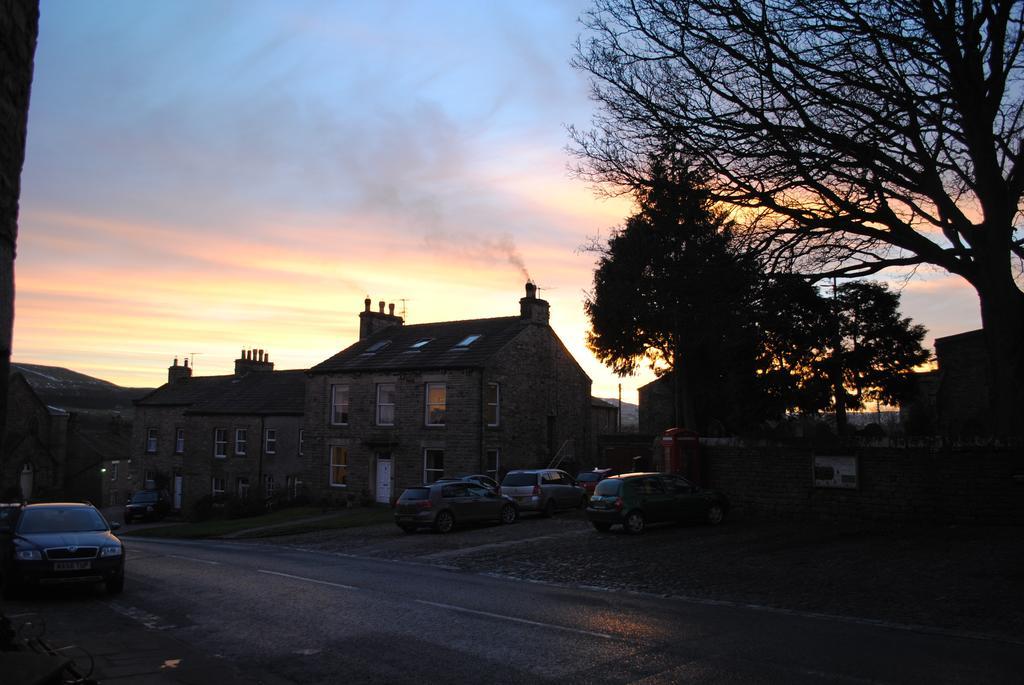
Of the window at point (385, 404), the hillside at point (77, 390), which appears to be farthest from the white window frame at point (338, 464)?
the hillside at point (77, 390)

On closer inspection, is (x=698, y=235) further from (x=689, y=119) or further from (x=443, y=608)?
(x=443, y=608)

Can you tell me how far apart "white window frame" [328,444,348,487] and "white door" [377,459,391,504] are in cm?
224

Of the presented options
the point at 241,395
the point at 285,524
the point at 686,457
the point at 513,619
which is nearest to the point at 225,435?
the point at 241,395

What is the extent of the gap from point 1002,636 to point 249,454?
40.9 m

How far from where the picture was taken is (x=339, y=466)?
37812mm

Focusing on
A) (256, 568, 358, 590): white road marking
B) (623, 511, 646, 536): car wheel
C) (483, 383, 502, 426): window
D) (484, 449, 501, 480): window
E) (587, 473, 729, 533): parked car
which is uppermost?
(483, 383, 502, 426): window

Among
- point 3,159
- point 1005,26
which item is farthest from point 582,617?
point 1005,26

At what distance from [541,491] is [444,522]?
4456 millimetres

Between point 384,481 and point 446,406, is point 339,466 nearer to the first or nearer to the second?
point 384,481

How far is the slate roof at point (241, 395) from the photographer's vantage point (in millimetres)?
44188

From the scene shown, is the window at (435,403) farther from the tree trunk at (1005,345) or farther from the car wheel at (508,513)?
the tree trunk at (1005,345)

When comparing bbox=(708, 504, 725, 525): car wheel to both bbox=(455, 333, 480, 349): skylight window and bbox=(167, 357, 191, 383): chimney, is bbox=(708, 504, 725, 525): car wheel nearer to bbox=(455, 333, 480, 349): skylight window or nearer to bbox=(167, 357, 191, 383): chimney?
bbox=(455, 333, 480, 349): skylight window

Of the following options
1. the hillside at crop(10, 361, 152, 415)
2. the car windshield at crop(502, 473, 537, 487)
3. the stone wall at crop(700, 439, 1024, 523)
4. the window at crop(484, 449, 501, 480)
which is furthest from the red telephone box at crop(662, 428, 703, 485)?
the hillside at crop(10, 361, 152, 415)

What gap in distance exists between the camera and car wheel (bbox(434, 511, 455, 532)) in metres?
24.1
